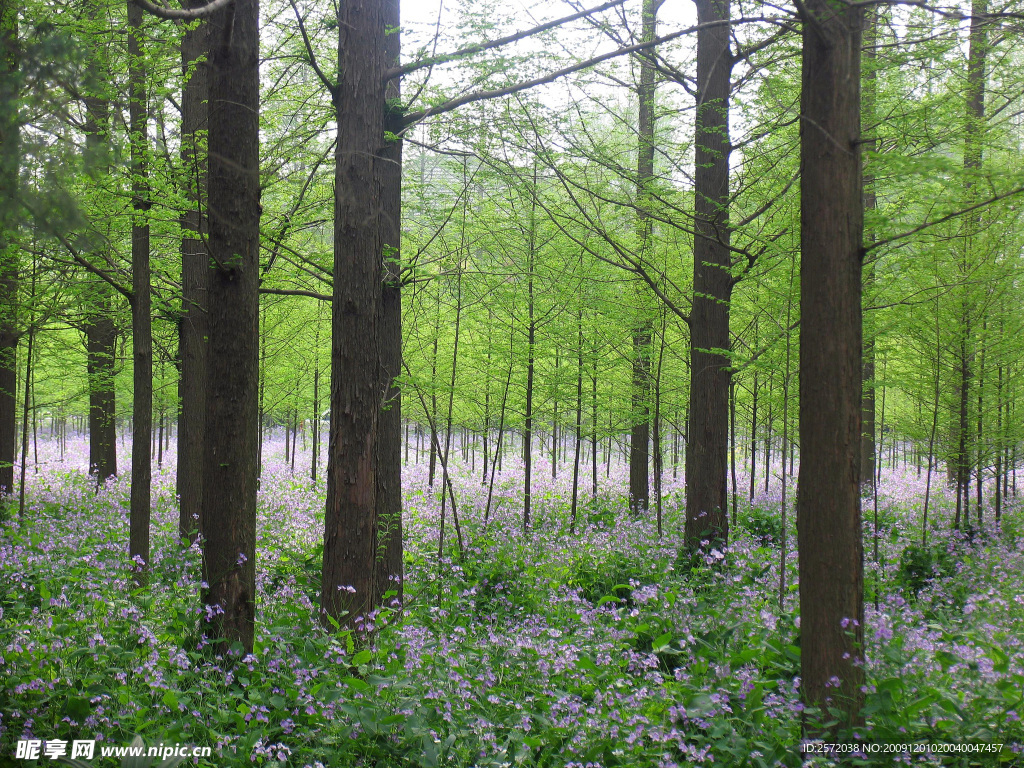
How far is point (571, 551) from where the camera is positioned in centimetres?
810

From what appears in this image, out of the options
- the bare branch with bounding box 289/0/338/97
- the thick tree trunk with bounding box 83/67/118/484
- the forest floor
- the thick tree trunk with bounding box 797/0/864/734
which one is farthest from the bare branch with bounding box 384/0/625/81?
the thick tree trunk with bounding box 83/67/118/484

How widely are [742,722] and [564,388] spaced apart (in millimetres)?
8488

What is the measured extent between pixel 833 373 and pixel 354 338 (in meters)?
3.09

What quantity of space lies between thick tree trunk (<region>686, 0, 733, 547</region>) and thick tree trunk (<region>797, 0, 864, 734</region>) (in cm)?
327

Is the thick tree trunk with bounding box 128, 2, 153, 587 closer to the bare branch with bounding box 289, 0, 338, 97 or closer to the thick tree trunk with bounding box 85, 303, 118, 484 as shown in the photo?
the bare branch with bounding box 289, 0, 338, 97

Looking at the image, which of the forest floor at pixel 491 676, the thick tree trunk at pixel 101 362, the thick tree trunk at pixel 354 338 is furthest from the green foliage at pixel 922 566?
the thick tree trunk at pixel 101 362

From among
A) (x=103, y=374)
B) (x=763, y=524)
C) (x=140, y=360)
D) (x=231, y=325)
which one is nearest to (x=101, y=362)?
(x=103, y=374)

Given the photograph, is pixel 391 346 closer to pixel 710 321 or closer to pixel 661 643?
pixel 661 643

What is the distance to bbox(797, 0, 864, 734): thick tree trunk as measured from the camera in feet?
10.5

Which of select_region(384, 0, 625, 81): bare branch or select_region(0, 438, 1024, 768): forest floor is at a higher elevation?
select_region(384, 0, 625, 81): bare branch

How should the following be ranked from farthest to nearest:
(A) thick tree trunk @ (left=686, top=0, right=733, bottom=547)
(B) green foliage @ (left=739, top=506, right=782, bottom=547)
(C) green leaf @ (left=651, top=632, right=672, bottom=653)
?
(B) green foliage @ (left=739, top=506, right=782, bottom=547) → (A) thick tree trunk @ (left=686, top=0, right=733, bottom=547) → (C) green leaf @ (left=651, top=632, right=672, bottom=653)

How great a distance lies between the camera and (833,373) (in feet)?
10.6

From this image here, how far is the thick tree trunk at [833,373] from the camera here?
10.5 feet

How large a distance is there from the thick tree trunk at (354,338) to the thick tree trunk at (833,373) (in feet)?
9.41
